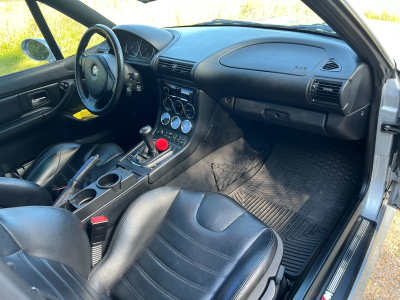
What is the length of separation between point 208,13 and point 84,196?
1.90 metres

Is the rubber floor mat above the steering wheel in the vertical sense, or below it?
below

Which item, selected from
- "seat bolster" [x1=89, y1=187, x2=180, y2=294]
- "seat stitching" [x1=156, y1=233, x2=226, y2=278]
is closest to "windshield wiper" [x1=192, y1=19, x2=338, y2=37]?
"seat bolster" [x1=89, y1=187, x2=180, y2=294]

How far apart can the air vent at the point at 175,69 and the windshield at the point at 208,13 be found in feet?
1.25

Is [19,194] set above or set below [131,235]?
above

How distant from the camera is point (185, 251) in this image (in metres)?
1.46

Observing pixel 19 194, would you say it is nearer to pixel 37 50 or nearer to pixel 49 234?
pixel 49 234

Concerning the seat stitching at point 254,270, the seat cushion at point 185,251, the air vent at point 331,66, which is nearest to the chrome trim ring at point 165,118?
the seat cushion at point 185,251

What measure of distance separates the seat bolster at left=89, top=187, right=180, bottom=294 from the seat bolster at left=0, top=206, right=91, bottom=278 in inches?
13.1

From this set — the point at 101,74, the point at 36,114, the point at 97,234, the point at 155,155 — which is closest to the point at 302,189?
the point at 155,155

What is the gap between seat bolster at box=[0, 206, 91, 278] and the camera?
885 mm

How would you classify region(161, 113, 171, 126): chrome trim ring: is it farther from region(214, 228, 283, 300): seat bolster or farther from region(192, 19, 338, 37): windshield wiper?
region(214, 228, 283, 300): seat bolster

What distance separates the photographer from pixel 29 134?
2.55m

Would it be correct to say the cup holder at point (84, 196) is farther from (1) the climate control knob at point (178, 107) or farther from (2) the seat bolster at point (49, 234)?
(1) the climate control knob at point (178, 107)

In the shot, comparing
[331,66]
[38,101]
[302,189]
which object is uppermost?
[331,66]
